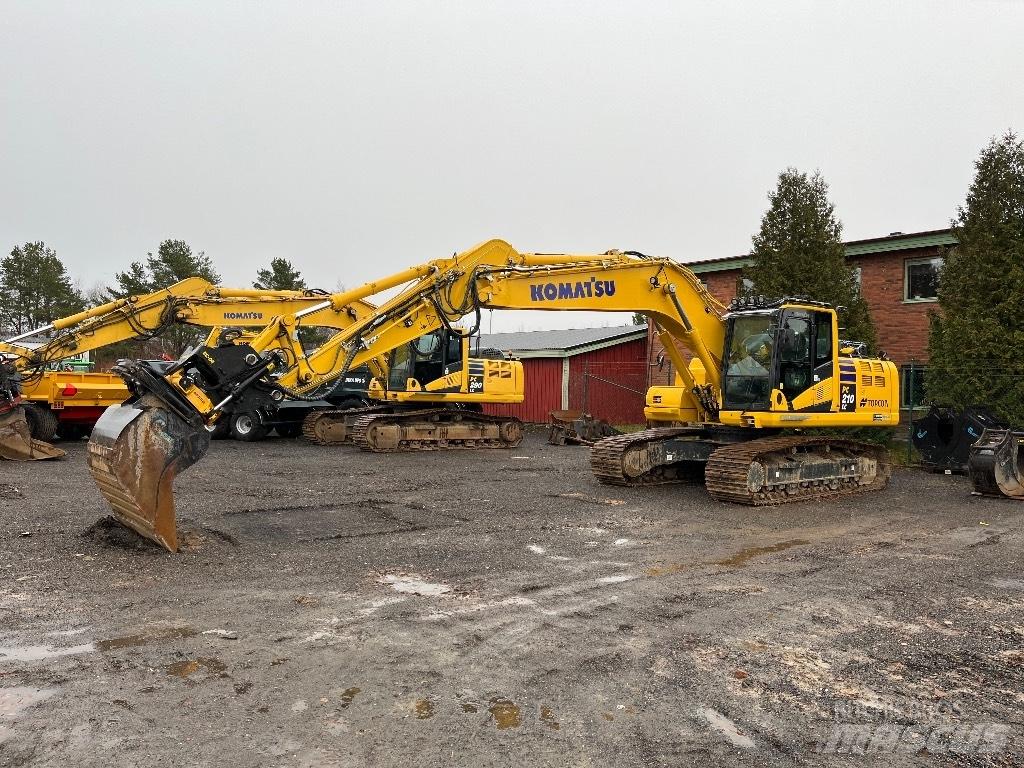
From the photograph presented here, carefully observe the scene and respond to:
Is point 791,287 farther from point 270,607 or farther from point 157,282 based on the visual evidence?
point 157,282

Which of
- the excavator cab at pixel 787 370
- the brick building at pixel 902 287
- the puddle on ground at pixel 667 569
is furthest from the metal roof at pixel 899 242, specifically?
the puddle on ground at pixel 667 569

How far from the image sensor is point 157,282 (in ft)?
155

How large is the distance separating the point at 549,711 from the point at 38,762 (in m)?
2.37

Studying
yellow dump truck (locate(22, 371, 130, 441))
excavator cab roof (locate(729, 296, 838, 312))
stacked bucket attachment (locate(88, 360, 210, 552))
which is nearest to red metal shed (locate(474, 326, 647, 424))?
yellow dump truck (locate(22, 371, 130, 441))

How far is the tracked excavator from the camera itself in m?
14.8

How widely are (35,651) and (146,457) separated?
2476 millimetres

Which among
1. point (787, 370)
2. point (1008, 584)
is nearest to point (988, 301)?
point (787, 370)

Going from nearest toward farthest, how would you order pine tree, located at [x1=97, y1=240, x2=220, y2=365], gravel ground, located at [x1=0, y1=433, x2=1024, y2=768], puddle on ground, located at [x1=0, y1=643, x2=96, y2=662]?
gravel ground, located at [x1=0, y1=433, x2=1024, y2=768] < puddle on ground, located at [x1=0, y1=643, x2=96, y2=662] < pine tree, located at [x1=97, y1=240, x2=220, y2=365]

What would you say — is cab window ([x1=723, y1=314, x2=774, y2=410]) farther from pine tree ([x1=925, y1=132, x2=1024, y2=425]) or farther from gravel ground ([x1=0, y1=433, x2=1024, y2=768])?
pine tree ([x1=925, y1=132, x2=1024, y2=425])

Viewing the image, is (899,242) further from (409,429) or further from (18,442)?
(18,442)

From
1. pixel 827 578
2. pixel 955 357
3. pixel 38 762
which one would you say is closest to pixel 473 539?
pixel 827 578

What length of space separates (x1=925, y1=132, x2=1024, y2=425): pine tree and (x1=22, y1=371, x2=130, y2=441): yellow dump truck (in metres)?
16.8

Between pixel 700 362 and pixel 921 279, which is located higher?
pixel 921 279

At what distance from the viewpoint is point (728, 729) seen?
4.14 m
